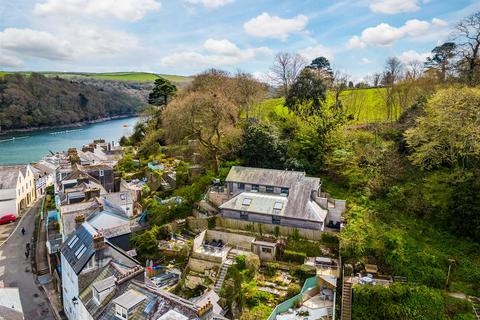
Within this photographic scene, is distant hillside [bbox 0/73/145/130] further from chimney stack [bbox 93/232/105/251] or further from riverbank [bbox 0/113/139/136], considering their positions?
chimney stack [bbox 93/232/105/251]

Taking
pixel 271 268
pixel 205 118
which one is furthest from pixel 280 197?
pixel 205 118

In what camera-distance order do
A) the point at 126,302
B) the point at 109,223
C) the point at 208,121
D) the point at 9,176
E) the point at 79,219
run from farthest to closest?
1. the point at 9,176
2. the point at 208,121
3. the point at 109,223
4. the point at 79,219
5. the point at 126,302

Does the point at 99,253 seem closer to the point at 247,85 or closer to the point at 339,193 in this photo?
the point at 339,193

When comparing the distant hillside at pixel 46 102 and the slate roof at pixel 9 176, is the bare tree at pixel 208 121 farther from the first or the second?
the distant hillside at pixel 46 102

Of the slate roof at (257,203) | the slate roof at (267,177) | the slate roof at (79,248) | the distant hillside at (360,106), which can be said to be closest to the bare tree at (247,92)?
the distant hillside at (360,106)

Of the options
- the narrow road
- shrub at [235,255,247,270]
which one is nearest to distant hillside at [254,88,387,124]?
shrub at [235,255,247,270]

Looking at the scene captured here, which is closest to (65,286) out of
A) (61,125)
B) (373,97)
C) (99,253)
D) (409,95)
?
(99,253)

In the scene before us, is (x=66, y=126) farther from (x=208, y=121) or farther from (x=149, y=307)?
(x=149, y=307)
